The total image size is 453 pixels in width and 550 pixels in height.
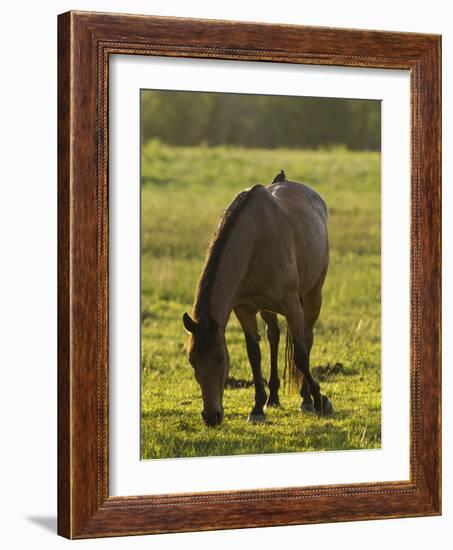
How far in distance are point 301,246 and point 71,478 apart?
1.99m

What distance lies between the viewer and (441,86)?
7109 mm

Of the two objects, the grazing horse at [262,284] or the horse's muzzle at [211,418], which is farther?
the grazing horse at [262,284]

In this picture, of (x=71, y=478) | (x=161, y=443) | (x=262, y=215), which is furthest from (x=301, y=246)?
(x=71, y=478)

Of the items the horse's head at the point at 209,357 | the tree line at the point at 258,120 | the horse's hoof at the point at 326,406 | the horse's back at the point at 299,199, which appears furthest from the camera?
the horse's back at the point at 299,199

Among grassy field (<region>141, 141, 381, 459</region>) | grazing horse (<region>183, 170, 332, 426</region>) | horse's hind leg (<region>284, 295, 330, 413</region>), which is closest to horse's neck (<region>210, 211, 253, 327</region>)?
grazing horse (<region>183, 170, 332, 426</region>)

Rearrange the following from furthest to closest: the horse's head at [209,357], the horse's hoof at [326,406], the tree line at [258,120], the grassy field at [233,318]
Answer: the horse's hoof at [326,406] → the horse's head at [209,357] → the grassy field at [233,318] → the tree line at [258,120]

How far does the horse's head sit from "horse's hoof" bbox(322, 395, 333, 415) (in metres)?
0.52

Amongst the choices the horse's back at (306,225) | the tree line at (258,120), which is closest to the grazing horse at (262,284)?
the horse's back at (306,225)

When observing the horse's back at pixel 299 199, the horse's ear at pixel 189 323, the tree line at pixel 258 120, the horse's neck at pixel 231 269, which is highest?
the tree line at pixel 258 120

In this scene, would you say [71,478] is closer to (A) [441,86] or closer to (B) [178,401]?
(B) [178,401]

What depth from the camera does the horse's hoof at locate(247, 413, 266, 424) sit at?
6.87 metres

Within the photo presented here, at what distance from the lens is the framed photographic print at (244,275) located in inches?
251

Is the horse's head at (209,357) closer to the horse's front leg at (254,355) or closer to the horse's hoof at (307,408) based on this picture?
the horse's front leg at (254,355)

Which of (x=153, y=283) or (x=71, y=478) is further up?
(x=153, y=283)
